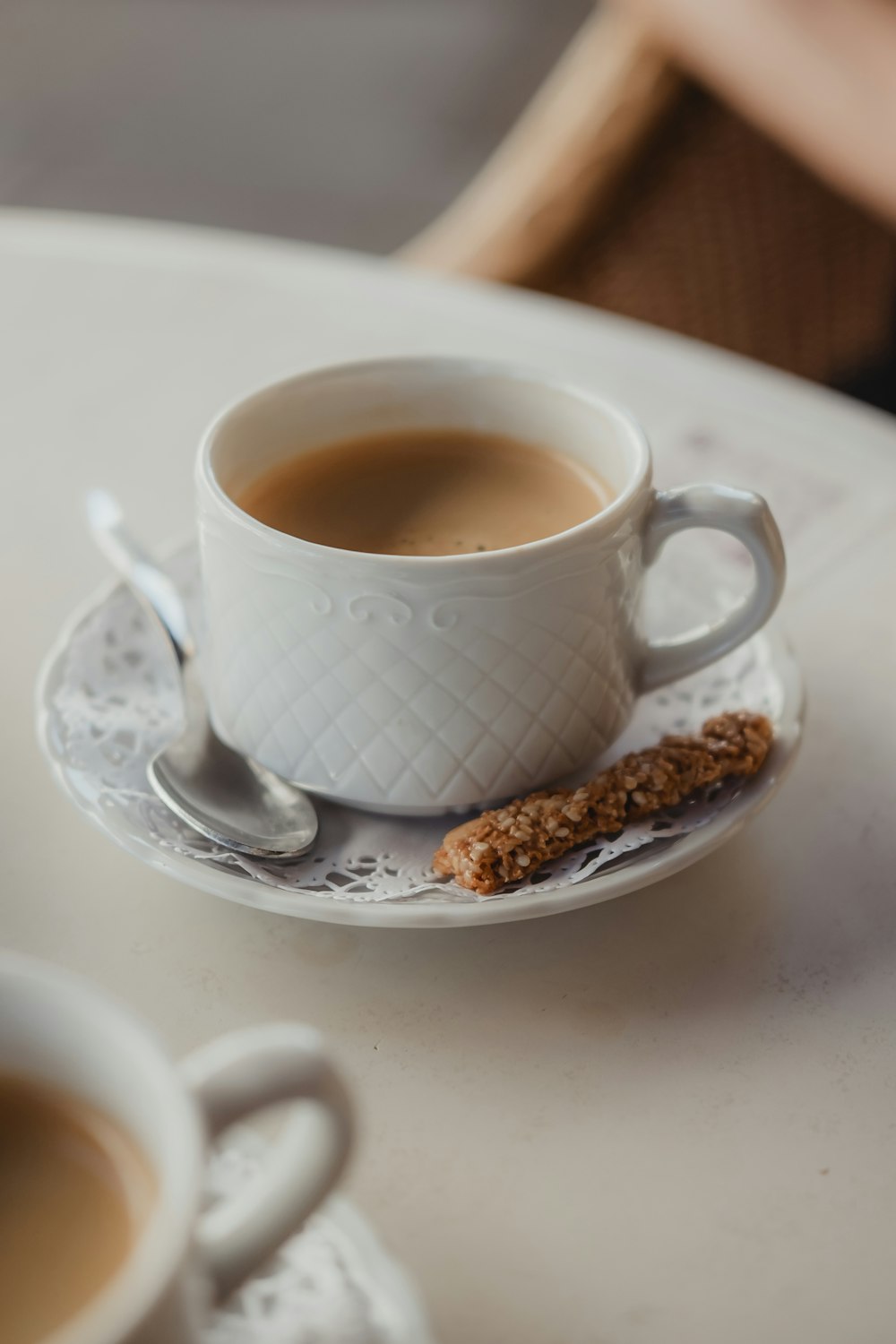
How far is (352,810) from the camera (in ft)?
2.05

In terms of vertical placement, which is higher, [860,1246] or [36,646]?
[860,1246]

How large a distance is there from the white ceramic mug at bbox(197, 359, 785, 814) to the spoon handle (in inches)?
1.7

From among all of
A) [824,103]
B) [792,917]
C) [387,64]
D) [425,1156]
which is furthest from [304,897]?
[387,64]

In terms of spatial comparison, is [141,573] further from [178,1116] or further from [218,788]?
[178,1116]

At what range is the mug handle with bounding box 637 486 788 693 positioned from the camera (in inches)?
24.5

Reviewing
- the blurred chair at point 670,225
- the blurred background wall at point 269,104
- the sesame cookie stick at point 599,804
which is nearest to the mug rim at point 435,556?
the sesame cookie stick at point 599,804

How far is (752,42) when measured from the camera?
1.39 m

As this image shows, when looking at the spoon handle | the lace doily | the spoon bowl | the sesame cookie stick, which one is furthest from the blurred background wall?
the lace doily

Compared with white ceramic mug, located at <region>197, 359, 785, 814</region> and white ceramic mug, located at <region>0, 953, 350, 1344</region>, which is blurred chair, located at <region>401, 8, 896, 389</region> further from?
white ceramic mug, located at <region>0, 953, 350, 1344</region>

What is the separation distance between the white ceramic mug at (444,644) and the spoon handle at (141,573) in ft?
0.14

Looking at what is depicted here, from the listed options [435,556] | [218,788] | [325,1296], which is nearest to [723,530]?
[435,556]

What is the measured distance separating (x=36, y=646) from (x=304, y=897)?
31cm

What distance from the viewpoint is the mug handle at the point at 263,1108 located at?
0.33 m

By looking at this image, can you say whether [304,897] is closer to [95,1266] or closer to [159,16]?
[95,1266]
